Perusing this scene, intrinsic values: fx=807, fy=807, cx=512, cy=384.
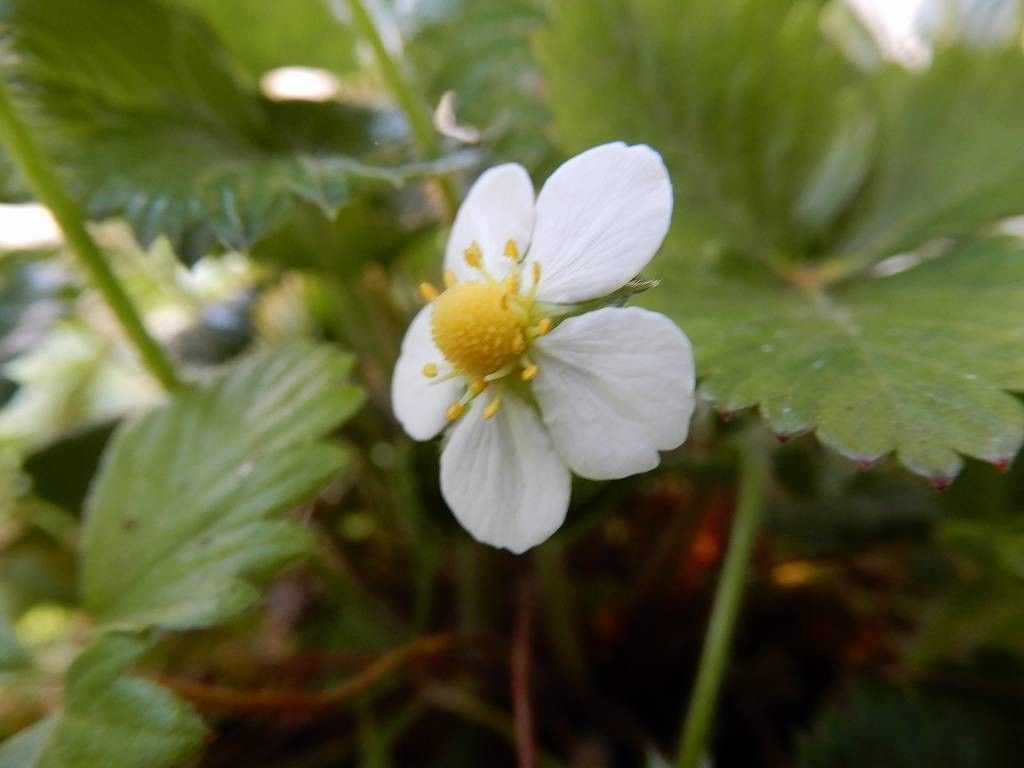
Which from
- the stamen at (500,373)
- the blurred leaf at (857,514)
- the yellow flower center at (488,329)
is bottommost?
the blurred leaf at (857,514)

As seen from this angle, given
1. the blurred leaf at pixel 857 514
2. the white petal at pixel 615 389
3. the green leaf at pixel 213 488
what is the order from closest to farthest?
the white petal at pixel 615 389 < the green leaf at pixel 213 488 < the blurred leaf at pixel 857 514

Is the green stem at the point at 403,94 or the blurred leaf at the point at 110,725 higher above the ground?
the green stem at the point at 403,94

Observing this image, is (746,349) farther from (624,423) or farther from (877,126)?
(877,126)

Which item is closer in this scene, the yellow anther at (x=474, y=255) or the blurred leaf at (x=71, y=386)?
the yellow anther at (x=474, y=255)

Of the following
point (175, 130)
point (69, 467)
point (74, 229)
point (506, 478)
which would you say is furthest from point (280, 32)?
point (506, 478)

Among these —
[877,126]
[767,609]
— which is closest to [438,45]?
[877,126]

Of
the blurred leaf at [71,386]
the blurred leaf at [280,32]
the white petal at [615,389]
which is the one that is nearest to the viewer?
the white petal at [615,389]

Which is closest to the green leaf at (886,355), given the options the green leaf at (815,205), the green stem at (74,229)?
the green leaf at (815,205)

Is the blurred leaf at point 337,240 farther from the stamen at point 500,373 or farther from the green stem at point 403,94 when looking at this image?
the stamen at point 500,373

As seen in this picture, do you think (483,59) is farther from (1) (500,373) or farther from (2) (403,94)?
(1) (500,373)
